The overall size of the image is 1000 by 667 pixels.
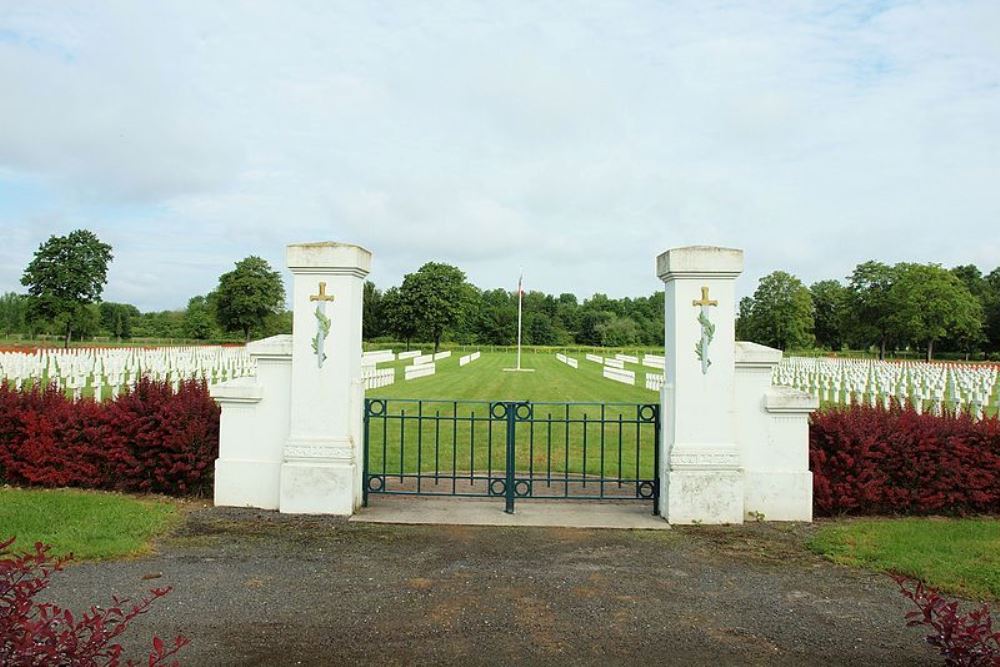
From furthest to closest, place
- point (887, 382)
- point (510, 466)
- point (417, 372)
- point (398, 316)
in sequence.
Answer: point (398, 316)
point (417, 372)
point (887, 382)
point (510, 466)

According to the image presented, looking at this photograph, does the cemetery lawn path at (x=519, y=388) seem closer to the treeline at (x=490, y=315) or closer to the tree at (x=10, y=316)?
the treeline at (x=490, y=315)

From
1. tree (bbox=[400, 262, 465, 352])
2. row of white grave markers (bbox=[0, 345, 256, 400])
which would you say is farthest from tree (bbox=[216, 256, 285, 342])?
row of white grave markers (bbox=[0, 345, 256, 400])

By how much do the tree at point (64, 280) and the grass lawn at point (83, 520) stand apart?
53252mm

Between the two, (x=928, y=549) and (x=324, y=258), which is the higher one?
(x=324, y=258)

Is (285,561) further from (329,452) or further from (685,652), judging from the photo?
(685,652)

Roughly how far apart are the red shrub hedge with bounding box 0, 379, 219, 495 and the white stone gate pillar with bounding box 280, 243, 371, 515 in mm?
1248

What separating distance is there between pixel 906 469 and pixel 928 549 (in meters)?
1.50

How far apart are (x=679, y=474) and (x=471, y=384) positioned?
20.1m

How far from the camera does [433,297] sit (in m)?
70.1

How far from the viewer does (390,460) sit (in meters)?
10.9

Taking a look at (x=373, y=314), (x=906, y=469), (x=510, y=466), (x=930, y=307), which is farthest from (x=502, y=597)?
(x=373, y=314)

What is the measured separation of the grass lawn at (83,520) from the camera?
19.0 feet

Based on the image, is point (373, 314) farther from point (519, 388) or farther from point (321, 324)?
point (321, 324)

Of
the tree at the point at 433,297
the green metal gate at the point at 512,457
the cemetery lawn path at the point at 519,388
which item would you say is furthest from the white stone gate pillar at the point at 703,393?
the tree at the point at 433,297
